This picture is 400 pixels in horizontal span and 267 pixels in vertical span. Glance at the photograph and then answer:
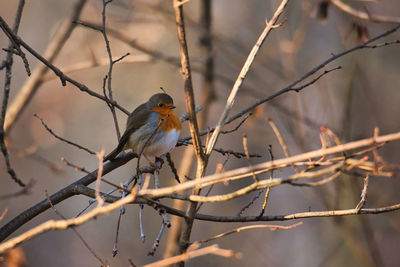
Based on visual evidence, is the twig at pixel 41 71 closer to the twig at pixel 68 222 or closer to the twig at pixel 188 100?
the twig at pixel 188 100

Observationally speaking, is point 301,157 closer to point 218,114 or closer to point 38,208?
point 38,208

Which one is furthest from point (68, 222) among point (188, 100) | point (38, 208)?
point (38, 208)

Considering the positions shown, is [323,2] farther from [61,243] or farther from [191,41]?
[61,243]

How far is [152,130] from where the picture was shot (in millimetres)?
3326

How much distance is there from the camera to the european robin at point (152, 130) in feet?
10.0

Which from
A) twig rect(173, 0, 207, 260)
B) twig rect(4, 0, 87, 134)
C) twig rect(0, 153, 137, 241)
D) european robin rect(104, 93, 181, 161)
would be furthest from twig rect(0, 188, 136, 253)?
twig rect(4, 0, 87, 134)

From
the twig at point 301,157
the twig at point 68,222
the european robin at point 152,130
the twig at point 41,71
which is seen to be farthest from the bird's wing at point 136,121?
the twig at point 301,157

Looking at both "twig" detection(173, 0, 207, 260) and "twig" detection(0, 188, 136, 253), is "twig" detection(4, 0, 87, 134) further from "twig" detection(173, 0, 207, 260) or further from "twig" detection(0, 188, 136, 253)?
"twig" detection(0, 188, 136, 253)

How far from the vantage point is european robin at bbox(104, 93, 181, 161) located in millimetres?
3059

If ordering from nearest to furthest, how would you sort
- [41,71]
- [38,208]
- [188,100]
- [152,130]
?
[188,100], [38,208], [152,130], [41,71]

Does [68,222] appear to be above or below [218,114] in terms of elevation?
below

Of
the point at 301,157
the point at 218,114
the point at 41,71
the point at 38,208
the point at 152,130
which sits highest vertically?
the point at 218,114

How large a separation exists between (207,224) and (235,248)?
3.16 ft

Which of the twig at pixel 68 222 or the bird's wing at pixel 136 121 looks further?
the bird's wing at pixel 136 121
